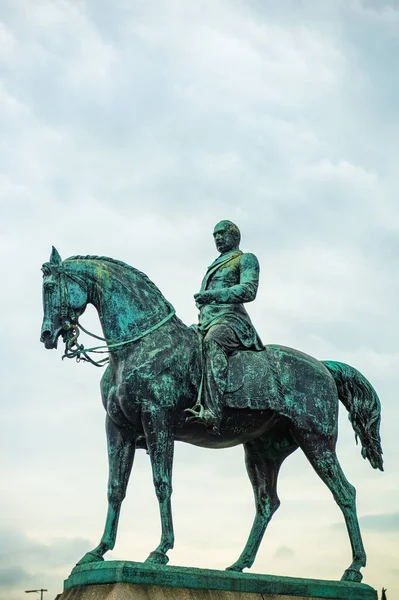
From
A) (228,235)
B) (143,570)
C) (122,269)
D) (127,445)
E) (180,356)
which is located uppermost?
(228,235)

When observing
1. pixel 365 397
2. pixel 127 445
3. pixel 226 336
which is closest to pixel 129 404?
pixel 127 445

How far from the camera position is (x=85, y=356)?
13.2m

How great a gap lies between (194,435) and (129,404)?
46.5 inches

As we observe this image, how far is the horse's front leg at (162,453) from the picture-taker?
12.4 metres

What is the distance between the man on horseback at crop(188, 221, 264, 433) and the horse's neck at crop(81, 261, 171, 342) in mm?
768

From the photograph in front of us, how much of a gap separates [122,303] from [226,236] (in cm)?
214

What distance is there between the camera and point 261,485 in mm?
14203

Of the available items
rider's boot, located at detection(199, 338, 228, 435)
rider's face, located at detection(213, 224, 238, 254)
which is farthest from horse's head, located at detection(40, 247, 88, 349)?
rider's face, located at detection(213, 224, 238, 254)

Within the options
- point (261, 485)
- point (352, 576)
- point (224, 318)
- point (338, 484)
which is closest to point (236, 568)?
point (261, 485)

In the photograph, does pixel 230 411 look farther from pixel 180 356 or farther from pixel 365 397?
pixel 365 397

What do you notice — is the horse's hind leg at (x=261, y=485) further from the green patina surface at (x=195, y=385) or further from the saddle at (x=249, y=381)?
the saddle at (x=249, y=381)

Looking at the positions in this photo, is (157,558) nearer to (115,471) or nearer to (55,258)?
(115,471)

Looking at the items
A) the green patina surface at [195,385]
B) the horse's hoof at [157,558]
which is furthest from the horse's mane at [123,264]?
the horse's hoof at [157,558]

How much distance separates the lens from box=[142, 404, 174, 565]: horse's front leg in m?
12.4
